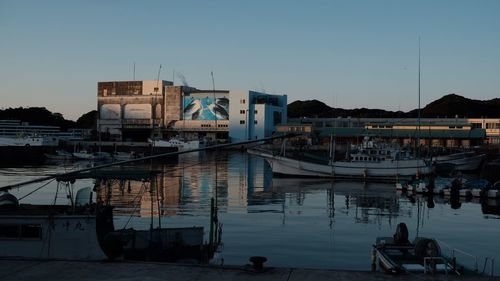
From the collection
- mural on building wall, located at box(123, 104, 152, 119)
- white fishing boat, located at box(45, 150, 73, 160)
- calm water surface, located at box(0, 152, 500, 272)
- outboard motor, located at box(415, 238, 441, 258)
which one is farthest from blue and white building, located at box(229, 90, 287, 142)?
outboard motor, located at box(415, 238, 441, 258)

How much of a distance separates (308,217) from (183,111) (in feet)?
395

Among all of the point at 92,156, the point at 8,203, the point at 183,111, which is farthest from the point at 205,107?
the point at 8,203

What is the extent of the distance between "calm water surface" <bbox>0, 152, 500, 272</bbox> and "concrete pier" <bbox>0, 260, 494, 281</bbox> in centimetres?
667

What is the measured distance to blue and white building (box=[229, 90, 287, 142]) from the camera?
141 m

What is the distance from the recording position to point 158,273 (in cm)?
1205

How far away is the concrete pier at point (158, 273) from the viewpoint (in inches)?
463

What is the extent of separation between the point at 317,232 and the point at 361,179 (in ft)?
122

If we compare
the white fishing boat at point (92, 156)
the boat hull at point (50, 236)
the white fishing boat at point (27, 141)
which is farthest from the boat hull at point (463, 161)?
the white fishing boat at point (27, 141)

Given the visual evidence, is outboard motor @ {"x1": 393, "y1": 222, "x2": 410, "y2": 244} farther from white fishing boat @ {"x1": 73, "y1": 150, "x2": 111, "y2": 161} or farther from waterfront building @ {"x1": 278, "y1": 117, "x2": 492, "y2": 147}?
waterfront building @ {"x1": 278, "y1": 117, "x2": 492, "y2": 147}

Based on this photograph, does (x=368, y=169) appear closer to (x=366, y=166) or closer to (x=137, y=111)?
(x=366, y=166)

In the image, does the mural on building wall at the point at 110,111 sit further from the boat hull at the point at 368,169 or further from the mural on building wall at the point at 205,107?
the boat hull at the point at 368,169

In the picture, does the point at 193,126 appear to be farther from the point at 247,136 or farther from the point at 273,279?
the point at 273,279

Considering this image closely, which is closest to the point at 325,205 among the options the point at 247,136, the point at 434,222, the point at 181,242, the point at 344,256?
the point at 434,222

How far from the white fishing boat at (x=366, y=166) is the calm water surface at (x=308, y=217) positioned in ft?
31.1
